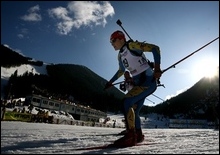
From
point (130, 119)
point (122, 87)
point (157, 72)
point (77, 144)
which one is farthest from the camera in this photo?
point (122, 87)

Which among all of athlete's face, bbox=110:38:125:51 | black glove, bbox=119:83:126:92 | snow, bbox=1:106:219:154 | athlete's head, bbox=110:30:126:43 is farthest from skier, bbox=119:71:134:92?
snow, bbox=1:106:219:154

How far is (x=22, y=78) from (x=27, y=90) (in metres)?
11.2

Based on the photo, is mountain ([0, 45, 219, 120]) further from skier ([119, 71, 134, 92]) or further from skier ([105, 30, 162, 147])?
skier ([105, 30, 162, 147])

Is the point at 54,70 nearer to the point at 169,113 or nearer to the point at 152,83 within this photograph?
the point at 169,113

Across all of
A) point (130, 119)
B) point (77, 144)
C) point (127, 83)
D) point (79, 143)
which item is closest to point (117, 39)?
point (127, 83)

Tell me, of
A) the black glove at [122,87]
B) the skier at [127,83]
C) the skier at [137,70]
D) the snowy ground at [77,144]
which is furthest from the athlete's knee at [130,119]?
the black glove at [122,87]

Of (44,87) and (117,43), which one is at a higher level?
(44,87)

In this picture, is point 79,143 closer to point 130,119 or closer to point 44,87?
point 130,119

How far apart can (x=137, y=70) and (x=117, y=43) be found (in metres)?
0.88

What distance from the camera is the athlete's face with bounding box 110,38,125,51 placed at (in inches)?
236

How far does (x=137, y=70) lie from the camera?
5816 mm

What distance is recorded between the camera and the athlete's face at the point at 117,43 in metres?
6.00

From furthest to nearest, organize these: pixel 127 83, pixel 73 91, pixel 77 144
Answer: pixel 73 91 < pixel 127 83 < pixel 77 144

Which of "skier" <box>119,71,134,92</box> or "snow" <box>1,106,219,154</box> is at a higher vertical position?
Answer: "skier" <box>119,71,134,92</box>
